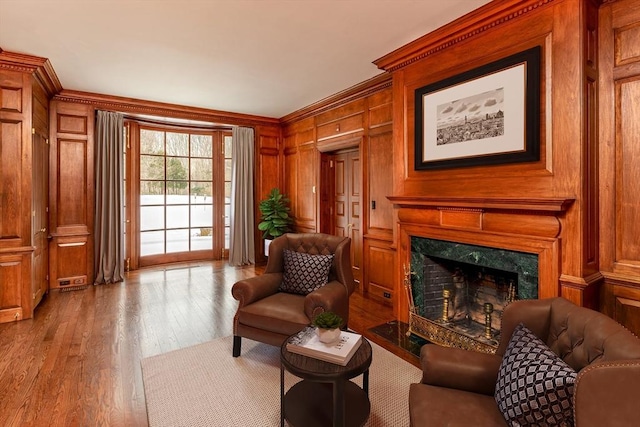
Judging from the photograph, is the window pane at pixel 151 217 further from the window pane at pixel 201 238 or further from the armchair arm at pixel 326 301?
the armchair arm at pixel 326 301

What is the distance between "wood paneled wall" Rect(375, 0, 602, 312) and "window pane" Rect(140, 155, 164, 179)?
499 cm

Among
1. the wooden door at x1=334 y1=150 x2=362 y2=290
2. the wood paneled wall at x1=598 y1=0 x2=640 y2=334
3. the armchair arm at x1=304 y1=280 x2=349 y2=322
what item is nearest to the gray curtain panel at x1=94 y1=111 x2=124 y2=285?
the wooden door at x1=334 y1=150 x2=362 y2=290

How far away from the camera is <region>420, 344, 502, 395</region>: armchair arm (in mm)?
1610

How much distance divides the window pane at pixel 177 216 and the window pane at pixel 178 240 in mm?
112

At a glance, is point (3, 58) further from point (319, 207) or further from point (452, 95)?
point (452, 95)

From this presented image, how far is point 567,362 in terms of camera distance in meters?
1.47

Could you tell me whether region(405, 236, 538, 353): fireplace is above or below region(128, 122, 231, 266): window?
below

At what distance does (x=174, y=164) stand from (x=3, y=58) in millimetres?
2813

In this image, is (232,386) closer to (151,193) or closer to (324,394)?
(324,394)

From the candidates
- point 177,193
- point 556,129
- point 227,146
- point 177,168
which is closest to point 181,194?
point 177,193

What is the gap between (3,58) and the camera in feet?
11.4

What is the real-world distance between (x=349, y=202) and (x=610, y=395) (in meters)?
4.13

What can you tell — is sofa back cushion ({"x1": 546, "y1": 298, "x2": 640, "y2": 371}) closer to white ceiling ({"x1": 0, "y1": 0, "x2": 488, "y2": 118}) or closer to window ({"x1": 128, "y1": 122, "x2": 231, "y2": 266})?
white ceiling ({"x1": 0, "y1": 0, "x2": 488, "y2": 118})

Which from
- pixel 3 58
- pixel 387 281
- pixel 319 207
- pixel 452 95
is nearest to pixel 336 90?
pixel 319 207
